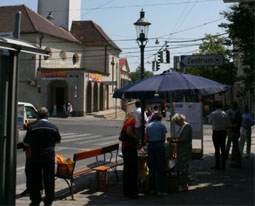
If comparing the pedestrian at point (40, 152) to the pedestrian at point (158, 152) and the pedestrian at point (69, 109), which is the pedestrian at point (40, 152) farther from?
the pedestrian at point (69, 109)

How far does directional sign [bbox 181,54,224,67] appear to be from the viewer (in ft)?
35.6

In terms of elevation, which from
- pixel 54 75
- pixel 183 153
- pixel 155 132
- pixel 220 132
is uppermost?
pixel 54 75

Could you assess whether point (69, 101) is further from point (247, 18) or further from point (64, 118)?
point (247, 18)

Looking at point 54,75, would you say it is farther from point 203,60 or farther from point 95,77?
point 203,60

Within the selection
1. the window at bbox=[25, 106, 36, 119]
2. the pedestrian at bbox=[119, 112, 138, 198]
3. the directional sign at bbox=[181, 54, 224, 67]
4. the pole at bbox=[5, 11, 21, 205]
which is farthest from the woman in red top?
the window at bbox=[25, 106, 36, 119]

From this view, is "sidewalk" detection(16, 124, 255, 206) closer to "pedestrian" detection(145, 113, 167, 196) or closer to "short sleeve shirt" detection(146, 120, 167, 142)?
"pedestrian" detection(145, 113, 167, 196)

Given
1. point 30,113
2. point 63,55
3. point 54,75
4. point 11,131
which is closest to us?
point 11,131

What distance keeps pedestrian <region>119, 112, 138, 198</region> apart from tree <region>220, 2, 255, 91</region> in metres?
3.18

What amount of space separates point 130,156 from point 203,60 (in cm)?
495

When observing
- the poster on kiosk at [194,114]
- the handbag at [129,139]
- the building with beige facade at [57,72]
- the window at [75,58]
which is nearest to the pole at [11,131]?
the handbag at [129,139]

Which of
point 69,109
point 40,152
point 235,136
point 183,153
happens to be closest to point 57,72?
point 69,109

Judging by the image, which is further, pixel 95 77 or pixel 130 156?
pixel 95 77

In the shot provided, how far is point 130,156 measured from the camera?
7.26m

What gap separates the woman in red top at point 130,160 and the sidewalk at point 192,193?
0.67ft
